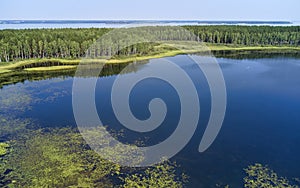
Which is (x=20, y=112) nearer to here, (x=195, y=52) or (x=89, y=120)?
(x=89, y=120)

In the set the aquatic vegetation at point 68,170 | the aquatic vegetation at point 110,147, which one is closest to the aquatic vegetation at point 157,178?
the aquatic vegetation at point 68,170

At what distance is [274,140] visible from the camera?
873 inches

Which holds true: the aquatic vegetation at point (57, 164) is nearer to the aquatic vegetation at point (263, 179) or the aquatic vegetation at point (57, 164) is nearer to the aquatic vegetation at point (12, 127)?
the aquatic vegetation at point (12, 127)

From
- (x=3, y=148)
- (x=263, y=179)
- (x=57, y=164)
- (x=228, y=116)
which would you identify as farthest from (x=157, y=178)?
(x=228, y=116)

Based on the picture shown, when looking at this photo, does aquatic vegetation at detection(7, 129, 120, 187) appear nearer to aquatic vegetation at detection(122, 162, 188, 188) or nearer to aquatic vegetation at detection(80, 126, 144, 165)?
aquatic vegetation at detection(80, 126, 144, 165)

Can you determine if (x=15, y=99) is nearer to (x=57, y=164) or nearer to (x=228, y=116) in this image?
(x=57, y=164)

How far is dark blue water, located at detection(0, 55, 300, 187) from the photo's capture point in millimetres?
18516

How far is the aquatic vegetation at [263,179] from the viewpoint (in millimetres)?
16141

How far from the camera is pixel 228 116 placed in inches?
1059

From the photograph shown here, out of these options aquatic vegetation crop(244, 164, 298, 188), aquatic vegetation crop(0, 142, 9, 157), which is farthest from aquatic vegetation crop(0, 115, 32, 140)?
aquatic vegetation crop(244, 164, 298, 188)

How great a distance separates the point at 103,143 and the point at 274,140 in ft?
44.4

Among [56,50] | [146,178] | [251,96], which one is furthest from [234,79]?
[56,50]

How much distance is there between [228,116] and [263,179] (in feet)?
35.0

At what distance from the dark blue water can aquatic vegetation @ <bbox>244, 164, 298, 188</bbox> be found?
0.50m
